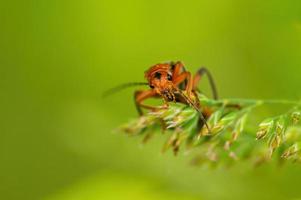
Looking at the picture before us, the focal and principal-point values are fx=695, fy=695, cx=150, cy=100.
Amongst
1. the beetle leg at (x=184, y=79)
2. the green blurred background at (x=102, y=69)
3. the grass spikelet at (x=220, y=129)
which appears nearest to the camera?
the grass spikelet at (x=220, y=129)

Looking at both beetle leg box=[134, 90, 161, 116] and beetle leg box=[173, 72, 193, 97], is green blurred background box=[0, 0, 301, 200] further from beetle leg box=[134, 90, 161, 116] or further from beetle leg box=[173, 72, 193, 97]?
beetle leg box=[173, 72, 193, 97]

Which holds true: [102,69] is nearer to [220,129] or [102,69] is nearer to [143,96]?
[143,96]

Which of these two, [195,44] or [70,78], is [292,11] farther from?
[70,78]

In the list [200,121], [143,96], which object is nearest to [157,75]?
[200,121]

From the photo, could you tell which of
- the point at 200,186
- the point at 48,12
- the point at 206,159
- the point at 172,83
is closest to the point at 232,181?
the point at 200,186

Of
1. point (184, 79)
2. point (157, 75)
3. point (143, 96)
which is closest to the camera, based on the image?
point (157, 75)

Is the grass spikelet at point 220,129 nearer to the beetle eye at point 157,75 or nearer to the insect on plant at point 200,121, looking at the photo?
the insect on plant at point 200,121

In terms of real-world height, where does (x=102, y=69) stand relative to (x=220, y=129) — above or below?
above

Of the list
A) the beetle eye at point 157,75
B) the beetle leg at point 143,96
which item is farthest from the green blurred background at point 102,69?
the beetle eye at point 157,75
